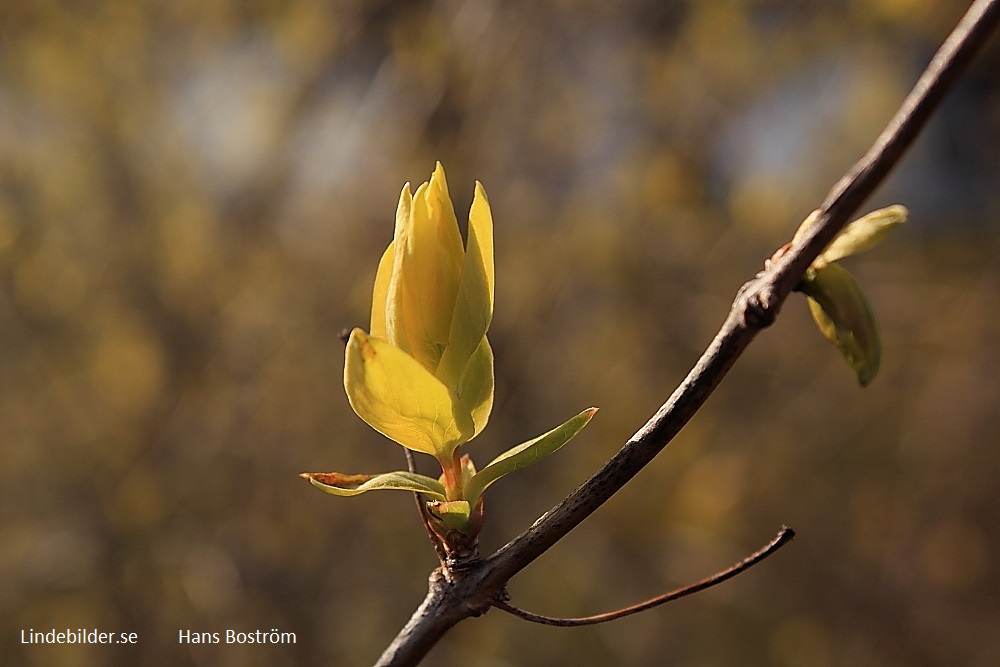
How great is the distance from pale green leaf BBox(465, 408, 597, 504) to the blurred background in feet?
5.35

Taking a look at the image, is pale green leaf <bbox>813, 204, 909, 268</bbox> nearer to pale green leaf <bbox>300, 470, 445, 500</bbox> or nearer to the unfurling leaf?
the unfurling leaf

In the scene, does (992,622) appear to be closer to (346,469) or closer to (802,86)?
(802,86)

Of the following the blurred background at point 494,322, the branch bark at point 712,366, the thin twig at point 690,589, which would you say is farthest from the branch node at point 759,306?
the blurred background at point 494,322

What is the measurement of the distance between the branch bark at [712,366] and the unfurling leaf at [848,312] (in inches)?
1.6

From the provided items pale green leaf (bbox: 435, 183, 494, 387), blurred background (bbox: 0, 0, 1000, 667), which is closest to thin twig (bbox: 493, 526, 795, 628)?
pale green leaf (bbox: 435, 183, 494, 387)

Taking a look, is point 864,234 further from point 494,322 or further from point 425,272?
point 494,322

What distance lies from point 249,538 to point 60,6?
4.69 feet

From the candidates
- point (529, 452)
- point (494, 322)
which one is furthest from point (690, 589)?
point (494, 322)

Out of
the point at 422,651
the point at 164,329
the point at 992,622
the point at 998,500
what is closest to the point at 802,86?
the point at 998,500

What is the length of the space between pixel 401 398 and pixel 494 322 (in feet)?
6.07

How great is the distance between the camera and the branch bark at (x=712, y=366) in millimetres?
284

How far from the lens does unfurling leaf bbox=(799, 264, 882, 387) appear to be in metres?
0.40

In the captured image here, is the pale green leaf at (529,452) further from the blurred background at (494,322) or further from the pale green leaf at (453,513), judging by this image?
the blurred background at (494,322)

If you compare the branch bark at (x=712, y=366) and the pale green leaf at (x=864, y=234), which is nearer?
the branch bark at (x=712, y=366)
